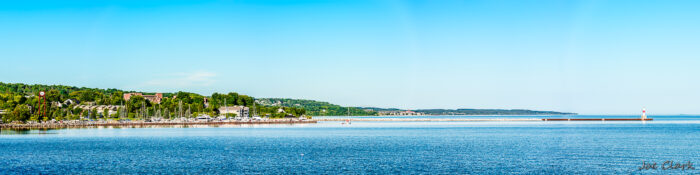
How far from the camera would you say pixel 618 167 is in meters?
44.8

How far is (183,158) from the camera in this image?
55.0m

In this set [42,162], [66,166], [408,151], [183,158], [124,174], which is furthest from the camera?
[408,151]

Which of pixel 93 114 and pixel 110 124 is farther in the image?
pixel 93 114

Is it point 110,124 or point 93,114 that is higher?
point 93,114

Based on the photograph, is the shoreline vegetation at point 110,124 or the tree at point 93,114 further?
the tree at point 93,114

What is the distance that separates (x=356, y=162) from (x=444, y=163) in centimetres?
685

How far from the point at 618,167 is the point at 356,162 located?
19.0 m

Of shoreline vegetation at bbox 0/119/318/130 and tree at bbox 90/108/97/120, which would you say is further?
tree at bbox 90/108/97/120

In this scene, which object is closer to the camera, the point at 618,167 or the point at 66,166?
the point at 618,167

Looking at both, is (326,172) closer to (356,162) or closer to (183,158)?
(356,162)

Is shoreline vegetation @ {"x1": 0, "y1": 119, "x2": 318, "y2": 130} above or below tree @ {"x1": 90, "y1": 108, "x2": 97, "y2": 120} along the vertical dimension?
below

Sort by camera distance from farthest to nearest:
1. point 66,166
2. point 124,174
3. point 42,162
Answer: point 42,162 < point 66,166 < point 124,174

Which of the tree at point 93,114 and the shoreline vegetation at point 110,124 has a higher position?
the tree at point 93,114

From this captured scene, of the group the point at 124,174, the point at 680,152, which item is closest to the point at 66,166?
the point at 124,174
